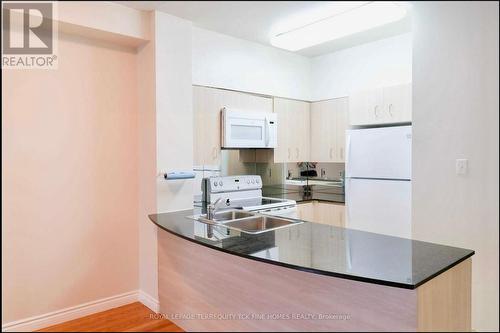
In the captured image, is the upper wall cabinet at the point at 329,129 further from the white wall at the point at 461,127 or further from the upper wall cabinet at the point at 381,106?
the white wall at the point at 461,127

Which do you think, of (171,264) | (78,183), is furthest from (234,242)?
(78,183)

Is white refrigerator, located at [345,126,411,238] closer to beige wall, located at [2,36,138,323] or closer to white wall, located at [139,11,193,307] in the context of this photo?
white wall, located at [139,11,193,307]

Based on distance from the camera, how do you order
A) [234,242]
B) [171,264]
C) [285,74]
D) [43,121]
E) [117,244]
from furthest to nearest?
[285,74], [117,244], [171,264], [234,242], [43,121]

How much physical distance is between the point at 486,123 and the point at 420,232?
0.49 meters

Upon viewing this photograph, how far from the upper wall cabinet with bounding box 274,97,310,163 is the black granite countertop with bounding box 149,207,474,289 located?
1.35 meters

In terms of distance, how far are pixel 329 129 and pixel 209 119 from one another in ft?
3.90

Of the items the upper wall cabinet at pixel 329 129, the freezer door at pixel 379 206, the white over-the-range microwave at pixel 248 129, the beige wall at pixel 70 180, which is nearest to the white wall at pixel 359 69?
the upper wall cabinet at pixel 329 129

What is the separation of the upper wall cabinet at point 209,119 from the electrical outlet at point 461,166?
180 cm

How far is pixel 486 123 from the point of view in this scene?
0.57 metres

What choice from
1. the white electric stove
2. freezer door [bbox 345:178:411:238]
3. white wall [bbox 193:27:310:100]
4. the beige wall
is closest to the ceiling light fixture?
the beige wall

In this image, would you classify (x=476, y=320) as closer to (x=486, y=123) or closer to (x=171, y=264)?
(x=486, y=123)

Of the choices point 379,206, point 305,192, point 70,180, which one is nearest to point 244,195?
point 305,192

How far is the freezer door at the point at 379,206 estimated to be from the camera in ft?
7.41

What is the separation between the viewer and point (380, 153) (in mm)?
2410
